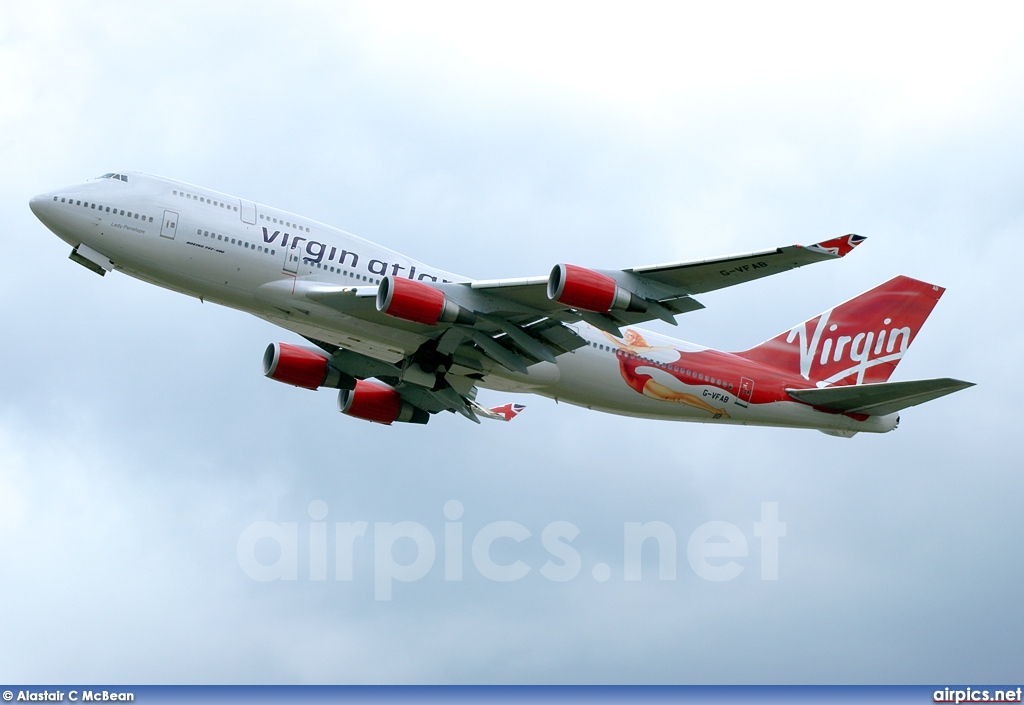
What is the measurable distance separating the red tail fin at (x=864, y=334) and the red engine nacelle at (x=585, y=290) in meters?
12.3

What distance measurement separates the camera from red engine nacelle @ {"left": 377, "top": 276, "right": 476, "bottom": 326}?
33.4 m

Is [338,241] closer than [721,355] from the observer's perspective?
Yes

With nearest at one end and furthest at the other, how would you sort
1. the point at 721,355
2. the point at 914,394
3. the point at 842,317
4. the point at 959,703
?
the point at 959,703 < the point at 914,394 < the point at 721,355 < the point at 842,317

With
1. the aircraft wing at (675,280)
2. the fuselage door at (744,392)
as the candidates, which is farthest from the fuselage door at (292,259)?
the fuselage door at (744,392)

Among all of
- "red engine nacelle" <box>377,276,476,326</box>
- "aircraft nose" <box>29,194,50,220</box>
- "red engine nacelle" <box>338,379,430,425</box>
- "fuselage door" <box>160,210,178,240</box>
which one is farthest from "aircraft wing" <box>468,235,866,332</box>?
"aircraft nose" <box>29,194,50,220</box>

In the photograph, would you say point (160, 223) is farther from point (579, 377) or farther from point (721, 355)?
point (721, 355)

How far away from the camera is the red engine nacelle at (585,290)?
107 ft

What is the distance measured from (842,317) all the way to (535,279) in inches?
647

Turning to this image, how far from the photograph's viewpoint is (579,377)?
1528 inches

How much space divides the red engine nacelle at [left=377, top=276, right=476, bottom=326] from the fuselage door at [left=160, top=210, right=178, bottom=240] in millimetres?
6158

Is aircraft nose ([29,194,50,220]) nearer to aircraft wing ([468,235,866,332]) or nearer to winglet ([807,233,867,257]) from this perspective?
aircraft wing ([468,235,866,332])

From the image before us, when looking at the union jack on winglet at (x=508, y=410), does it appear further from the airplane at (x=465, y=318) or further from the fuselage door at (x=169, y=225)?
the fuselage door at (x=169, y=225)

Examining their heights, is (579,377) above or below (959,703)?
above

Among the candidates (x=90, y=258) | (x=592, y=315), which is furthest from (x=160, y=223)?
(x=592, y=315)
